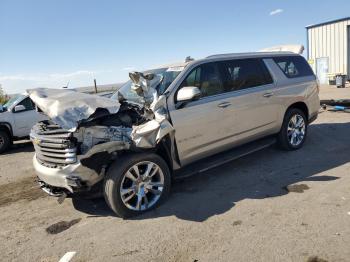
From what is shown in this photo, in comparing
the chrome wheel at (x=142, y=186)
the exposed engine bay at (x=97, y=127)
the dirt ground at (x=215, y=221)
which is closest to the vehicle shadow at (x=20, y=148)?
the dirt ground at (x=215, y=221)

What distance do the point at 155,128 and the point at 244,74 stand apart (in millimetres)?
2238

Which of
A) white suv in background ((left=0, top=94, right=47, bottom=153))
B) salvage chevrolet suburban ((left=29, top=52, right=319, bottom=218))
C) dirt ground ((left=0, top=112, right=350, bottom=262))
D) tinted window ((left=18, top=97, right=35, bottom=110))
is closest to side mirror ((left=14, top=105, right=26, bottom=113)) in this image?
white suv in background ((left=0, top=94, right=47, bottom=153))

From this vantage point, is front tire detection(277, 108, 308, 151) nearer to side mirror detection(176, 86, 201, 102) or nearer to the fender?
side mirror detection(176, 86, 201, 102)

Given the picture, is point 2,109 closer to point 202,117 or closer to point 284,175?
point 202,117

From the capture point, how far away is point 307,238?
3459mm

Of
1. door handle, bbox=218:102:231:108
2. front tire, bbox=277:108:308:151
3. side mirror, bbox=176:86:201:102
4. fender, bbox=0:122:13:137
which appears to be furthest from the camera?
fender, bbox=0:122:13:137

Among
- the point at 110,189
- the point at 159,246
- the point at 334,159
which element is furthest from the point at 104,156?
the point at 334,159

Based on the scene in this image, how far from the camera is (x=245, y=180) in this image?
5.28 meters

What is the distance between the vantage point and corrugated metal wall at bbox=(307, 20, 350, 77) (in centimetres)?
2345

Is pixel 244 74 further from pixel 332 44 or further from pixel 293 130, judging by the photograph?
pixel 332 44

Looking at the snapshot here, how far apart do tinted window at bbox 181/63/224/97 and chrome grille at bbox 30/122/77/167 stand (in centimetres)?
181

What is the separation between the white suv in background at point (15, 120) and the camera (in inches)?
386

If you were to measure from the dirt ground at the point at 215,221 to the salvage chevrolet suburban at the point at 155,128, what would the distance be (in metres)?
0.37

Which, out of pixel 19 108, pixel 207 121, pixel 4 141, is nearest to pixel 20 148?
pixel 4 141
